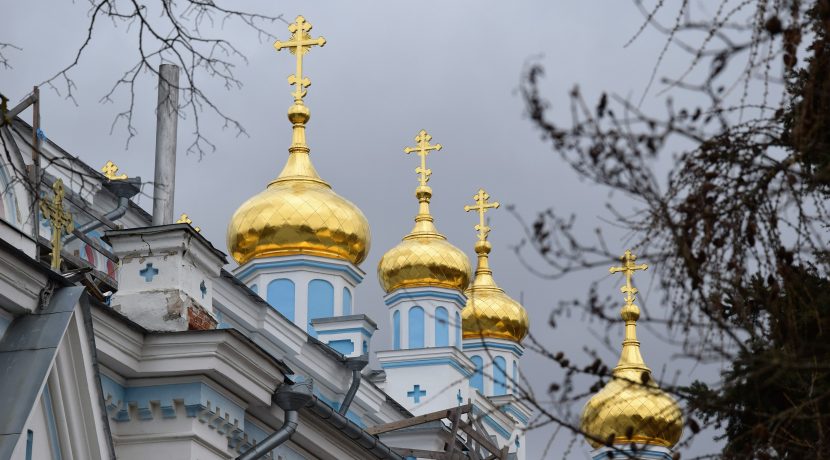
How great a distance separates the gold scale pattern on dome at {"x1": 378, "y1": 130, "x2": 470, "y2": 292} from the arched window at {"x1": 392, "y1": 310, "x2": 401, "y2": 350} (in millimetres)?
425

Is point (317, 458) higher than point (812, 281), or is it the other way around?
point (317, 458)

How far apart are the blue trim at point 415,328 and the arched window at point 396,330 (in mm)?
159

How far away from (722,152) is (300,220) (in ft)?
70.3

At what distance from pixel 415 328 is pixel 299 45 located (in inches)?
187

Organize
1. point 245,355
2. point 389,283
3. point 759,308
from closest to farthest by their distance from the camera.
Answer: point 759,308, point 245,355, point 389,283

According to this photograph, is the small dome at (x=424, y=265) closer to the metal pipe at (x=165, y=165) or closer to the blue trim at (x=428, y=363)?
the blue trim at (x=428, y=363)

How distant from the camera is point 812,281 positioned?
7.02m

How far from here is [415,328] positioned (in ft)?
95.6

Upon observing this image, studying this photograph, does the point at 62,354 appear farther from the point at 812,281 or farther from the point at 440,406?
the point at 440,406

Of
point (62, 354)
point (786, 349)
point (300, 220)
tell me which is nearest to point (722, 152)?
point (786, 349)

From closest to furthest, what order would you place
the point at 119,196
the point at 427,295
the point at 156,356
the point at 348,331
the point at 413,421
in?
the point at 156,356, the point at 119,196, the point at 413,421, the point at 348,331, the point at 427,295

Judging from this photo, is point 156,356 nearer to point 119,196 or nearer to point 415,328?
point 119,196

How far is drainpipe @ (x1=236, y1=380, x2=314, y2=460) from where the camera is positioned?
1303 cm

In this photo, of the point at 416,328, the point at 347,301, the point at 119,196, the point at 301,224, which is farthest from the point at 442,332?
the point at 119,196
